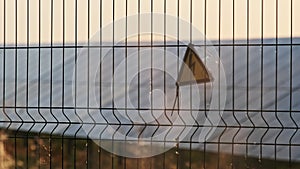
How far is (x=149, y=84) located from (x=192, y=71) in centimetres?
36

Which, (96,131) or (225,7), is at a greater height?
(225,7)

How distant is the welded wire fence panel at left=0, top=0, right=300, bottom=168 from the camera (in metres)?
4.65

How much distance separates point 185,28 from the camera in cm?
480

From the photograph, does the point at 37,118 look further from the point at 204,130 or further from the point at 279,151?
the point at 279,151

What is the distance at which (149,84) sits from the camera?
191 inches

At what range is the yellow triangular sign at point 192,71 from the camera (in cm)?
480

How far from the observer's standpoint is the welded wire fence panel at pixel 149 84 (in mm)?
4652

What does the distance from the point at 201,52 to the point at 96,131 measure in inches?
41.3

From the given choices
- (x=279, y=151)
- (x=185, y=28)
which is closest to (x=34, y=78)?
(x=185, y=28)

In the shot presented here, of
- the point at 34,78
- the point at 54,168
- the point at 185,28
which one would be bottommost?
the point at 54,168

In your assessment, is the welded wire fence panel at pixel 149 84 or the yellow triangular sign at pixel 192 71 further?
the yellow triangular sign at pixel 192 71

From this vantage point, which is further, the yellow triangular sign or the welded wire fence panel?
the yellow triangular sign

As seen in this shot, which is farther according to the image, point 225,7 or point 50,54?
point 50,54

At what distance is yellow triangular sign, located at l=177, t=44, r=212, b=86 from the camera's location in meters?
4.80
